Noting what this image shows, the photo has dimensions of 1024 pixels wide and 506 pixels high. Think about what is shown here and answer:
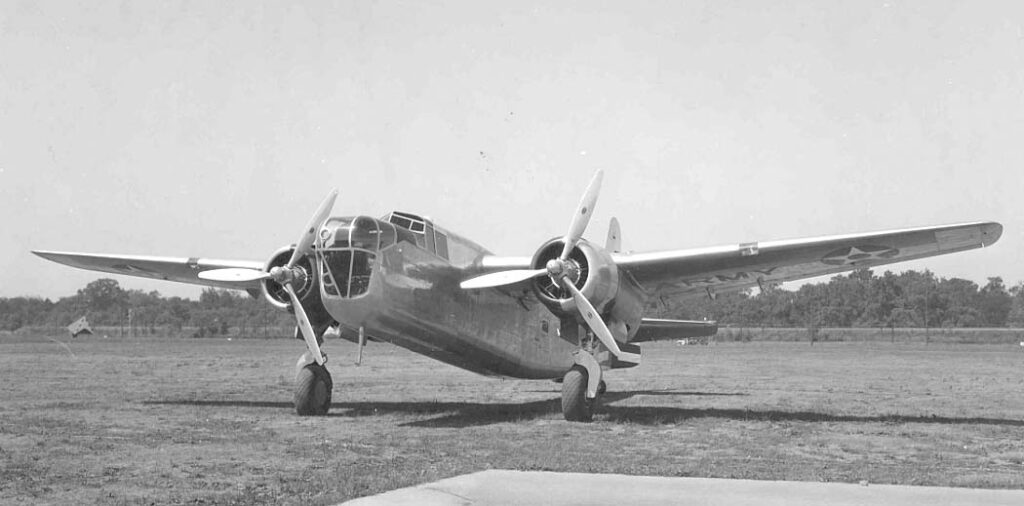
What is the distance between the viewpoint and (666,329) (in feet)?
73.5

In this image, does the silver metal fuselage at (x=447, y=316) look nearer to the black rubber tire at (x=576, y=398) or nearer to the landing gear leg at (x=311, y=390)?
the landing gear leg at (x=311, y=390)

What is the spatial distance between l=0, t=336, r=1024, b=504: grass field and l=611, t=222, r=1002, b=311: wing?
8.14ft

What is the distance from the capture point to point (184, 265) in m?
19.5

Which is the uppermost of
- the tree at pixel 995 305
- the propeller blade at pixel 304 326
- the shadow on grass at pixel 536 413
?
the tree at pixel 995 305

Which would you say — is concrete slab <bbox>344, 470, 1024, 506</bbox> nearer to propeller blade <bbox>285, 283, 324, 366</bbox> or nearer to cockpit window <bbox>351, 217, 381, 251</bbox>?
cockpit window <bbox>351, 217, 381, 251</bbox>

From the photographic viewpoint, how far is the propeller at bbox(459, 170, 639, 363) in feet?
50.1

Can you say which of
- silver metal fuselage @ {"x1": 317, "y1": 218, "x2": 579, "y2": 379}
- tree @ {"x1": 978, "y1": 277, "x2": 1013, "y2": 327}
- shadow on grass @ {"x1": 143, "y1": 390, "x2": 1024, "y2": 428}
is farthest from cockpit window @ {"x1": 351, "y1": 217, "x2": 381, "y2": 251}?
tree @ {"x1": 978, "y1": 277, "x2": 1013, "y2": 327}

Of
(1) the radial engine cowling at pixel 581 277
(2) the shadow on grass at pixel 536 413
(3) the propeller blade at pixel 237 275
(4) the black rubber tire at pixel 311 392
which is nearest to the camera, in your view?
(2) the shadow on grass at pixel 536 413

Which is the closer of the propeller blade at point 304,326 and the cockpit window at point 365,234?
the cockpit window at point 365,234

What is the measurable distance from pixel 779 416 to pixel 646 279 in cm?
338

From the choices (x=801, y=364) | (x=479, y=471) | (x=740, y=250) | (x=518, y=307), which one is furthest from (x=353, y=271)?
(x=801, y=364)

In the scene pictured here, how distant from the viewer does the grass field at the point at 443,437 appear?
28.3 ft

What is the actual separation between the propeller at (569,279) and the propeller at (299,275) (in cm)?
263

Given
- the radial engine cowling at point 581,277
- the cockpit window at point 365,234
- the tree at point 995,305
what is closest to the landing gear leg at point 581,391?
the radial engine cowling at point 581,277
